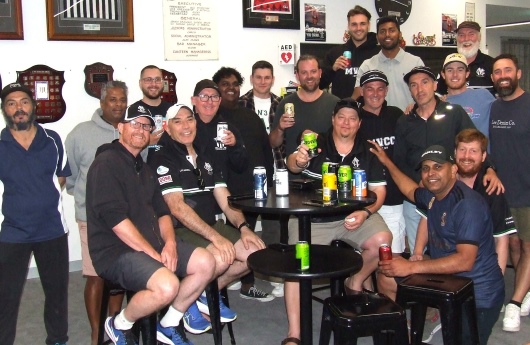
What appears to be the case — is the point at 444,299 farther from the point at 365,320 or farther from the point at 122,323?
the point at 122,323

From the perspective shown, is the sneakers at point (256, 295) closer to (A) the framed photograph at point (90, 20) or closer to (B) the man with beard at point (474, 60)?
(B) the man with beard at point (474, 60)

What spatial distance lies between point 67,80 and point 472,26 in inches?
123

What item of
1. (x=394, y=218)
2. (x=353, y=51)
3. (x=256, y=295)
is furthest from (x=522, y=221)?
Result: (x=353, y=51)

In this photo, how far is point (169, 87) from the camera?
5.15 meters

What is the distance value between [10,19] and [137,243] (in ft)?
8.49

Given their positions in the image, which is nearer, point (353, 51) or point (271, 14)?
point (353, 51)

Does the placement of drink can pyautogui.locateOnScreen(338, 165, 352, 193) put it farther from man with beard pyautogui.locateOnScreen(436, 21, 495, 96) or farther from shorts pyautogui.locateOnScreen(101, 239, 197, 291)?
man with beard pyautogui.locateOnScreen(436, 21, 495, 96)

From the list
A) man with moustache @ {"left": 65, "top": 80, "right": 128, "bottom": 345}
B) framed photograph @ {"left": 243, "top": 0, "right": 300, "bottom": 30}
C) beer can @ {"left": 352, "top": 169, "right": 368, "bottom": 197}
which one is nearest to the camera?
beer can @ {"left": 352, "top": 169, "right": 368, "bottom": 197}

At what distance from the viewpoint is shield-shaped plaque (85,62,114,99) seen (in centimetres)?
480

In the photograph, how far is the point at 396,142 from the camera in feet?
12.3

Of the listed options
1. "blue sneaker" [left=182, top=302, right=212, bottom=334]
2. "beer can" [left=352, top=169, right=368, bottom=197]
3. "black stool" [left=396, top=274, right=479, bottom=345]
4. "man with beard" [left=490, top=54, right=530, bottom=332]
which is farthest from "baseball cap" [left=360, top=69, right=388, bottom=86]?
"blue sneaker" [left=182, top=302, right=212, bottom=334]

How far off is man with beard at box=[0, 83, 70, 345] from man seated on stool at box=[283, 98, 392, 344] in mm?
1299

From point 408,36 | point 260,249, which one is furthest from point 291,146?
point 408,36

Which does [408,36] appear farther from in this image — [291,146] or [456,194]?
[456,194]
